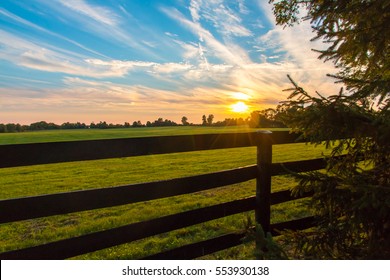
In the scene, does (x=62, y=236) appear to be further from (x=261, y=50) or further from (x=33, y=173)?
(x=33, y=173)

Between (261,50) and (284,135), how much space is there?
5.55 metres

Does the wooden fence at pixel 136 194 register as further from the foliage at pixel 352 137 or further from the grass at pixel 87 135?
the grass at pixel 87 135

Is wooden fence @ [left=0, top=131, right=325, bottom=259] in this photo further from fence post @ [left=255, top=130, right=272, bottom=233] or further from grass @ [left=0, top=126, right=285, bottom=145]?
grass @ [left=0, top=126, right=285, bottom=145]

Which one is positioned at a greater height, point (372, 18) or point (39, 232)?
point (372, 18)

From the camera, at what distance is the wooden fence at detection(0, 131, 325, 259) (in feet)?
8.71

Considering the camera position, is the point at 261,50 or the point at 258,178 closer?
the point at 258,178

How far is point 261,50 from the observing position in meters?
9.09

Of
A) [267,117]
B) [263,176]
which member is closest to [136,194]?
[267,117]

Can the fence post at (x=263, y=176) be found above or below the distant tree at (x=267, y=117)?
below

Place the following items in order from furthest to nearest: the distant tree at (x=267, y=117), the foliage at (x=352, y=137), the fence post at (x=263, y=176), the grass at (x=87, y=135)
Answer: the grass at (x=87, y=135), the fence post at (x=263, y=176), the distant tree at (x=267, y=117), the foliage at (x=352, y=137)

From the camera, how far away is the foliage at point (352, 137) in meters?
2.43

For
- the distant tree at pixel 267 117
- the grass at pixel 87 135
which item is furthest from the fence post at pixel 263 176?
the grass at pixel 87 135
